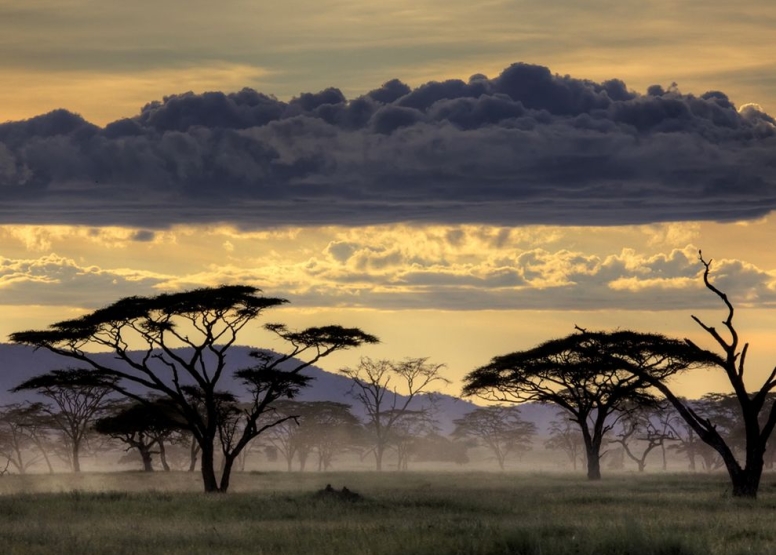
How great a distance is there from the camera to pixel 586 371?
7200 centimetres

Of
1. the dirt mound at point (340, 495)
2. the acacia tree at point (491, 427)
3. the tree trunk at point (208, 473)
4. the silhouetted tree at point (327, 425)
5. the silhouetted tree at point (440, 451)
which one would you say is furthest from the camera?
the silhouetted tree at point (440, 451)

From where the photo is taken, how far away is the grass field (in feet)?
80.8

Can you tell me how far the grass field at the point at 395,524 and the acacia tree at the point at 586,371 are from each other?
14.9m

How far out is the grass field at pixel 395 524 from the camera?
970 inches

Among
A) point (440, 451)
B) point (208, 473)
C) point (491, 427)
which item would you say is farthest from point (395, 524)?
point (440, 451)

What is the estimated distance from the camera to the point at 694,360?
Result: 6775cm

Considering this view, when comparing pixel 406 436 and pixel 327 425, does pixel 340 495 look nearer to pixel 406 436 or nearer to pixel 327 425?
pixel 327 425

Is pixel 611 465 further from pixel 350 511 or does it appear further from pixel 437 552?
pixel 437 552

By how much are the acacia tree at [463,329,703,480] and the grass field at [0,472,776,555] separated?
14932mm

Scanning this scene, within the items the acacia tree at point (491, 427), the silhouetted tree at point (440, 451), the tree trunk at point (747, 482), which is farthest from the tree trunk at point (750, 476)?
the silhouetted tree at point (440, 451)

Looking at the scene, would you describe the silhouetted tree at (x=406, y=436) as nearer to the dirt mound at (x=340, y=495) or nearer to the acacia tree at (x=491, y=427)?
the acacia tree at (x=491, y=427)

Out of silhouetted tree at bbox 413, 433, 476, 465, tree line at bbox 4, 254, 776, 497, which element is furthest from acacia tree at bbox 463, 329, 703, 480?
silhouetted tree at bbox 413, 433, 476, 465

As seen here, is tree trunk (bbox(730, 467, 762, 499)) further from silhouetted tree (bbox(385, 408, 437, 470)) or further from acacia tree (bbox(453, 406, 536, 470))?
silhouetted tree (bbox(385, 408, 437, 470))

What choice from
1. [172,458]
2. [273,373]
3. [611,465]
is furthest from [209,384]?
[611,465]
